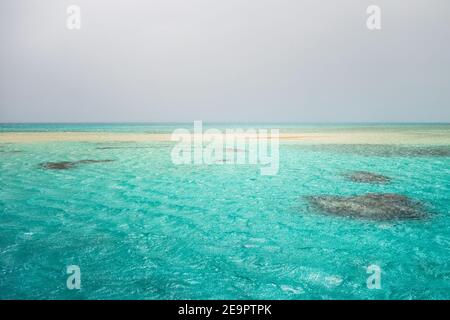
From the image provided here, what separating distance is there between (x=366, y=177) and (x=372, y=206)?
17.6ft

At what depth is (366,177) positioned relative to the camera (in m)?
14.8

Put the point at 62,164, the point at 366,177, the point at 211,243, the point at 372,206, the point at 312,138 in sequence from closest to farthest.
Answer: the point at 211,243, the point at 372,206, the point at 366,177, the point at 62,164, the point at 312,138

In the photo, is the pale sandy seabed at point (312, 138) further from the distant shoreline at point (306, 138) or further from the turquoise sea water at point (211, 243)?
the turquoise sea water at point (211, 243)

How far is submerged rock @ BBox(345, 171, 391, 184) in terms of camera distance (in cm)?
1395

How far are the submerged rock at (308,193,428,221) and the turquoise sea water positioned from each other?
1.36 ft

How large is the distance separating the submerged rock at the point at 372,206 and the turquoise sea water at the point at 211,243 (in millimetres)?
415

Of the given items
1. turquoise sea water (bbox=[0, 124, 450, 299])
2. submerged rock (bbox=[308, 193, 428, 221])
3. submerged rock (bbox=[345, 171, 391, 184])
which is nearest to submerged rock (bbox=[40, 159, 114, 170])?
turquoise sea water (bbox=[0, 124, 450, 299])

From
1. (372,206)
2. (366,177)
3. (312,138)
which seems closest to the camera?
(372,206)

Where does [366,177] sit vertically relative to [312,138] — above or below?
below

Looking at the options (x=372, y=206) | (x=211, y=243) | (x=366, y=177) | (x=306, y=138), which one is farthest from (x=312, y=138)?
(x=211, y=243)

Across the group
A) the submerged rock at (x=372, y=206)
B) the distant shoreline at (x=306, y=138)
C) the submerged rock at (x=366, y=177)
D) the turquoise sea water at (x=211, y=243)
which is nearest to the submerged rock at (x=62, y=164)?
the turquoise sea water at (x=211, y=243)

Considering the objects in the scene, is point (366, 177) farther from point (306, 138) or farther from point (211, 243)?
point (306, 138)

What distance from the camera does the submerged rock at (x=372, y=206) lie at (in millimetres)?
9008
